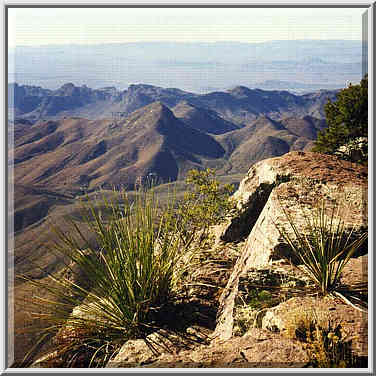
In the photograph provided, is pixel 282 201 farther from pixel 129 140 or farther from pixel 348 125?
pixel 129 140

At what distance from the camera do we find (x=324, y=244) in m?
3.71

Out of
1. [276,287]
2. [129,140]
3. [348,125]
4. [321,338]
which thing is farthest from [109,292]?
[129,140]

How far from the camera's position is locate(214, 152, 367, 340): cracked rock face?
12.9 ft

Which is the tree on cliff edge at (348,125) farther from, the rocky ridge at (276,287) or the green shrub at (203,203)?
the green shrub at (203,203)

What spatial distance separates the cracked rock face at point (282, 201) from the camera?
392cm

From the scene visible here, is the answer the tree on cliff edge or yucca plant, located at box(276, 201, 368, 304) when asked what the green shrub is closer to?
yucca plant, located at box(276, 201, 368, 304)

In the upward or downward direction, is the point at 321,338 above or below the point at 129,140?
below

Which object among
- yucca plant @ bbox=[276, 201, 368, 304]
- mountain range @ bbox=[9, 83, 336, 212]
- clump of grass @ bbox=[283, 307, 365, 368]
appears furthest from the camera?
mountain range @ bbox=[9, 83, 336, 212]

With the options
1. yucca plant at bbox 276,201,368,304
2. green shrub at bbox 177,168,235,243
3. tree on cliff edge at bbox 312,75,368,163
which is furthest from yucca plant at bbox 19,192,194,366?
tree on cliff edge at bbox 312,75,368,163

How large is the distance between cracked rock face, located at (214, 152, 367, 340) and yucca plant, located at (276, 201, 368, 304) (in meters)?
0.05

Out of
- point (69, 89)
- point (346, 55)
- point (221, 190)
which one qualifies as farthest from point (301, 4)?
point (69, 89)

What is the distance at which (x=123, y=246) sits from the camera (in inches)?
153

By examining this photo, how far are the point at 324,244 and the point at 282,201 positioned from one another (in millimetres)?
782

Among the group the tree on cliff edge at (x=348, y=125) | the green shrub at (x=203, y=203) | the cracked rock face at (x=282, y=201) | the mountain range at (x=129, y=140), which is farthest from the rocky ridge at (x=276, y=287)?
the mountain range at (x=129, y=140)
